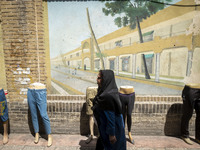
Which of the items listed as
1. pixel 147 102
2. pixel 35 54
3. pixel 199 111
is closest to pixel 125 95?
pixel 147 102

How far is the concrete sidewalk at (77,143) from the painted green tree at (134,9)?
104 inches

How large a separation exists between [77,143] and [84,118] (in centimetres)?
57

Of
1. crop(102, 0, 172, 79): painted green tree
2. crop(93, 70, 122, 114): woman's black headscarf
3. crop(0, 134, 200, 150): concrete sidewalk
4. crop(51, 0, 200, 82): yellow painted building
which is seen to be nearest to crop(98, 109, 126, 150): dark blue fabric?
crop(93, 70, 122, 114): woman's black headscarf

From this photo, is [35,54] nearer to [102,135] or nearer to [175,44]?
[102,135]

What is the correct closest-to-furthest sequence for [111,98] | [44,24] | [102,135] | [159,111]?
[111,98] < [102,135] < [159,111] < [44,24]

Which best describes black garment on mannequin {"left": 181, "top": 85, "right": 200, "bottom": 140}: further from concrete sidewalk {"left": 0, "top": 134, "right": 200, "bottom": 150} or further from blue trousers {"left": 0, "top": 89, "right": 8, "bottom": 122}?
blue trousers {"left": 0, "top": 89, "right": 8, "bottom": 122}

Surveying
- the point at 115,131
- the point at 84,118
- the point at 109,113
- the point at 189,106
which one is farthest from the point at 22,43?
the point at 189,106

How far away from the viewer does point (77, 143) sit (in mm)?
2461

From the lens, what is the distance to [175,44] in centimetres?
284

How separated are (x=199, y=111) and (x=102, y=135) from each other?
2469 millimetres

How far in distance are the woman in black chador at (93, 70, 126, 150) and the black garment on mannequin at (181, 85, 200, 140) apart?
1.91 metres

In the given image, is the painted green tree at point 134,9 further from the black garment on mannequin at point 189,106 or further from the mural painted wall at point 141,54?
the black garment on mannequin at point 189,106

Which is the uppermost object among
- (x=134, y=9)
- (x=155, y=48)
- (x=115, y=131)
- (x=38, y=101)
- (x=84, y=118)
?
(x=134, y=9)

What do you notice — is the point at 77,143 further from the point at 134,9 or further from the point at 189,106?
the point at 134,9
